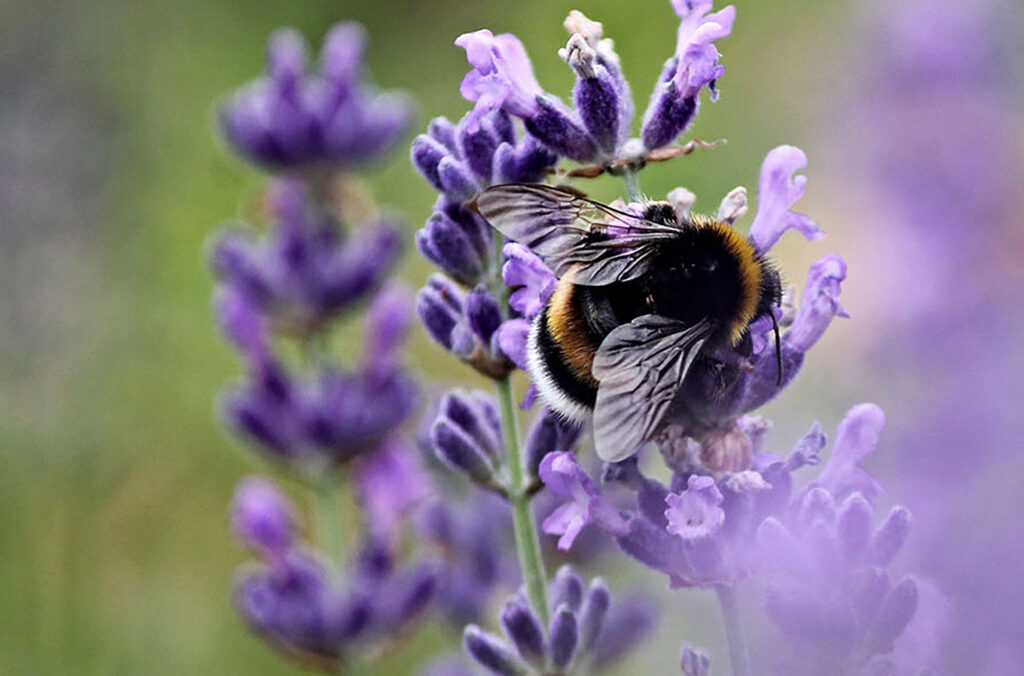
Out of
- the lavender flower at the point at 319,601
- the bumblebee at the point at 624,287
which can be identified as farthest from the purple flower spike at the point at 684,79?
the lavender flower at the point at 319,601

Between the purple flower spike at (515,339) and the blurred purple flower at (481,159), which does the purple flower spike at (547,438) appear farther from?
the blurred purple flower at (481,159)

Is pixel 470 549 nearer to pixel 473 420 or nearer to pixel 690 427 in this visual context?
pixel 473 420

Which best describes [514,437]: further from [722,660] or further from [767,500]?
[722,660]

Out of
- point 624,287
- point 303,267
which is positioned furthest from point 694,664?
point 303,267

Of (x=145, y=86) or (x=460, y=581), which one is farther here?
(x=145, y=86)

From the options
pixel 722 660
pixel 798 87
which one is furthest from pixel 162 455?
pixel 798 87

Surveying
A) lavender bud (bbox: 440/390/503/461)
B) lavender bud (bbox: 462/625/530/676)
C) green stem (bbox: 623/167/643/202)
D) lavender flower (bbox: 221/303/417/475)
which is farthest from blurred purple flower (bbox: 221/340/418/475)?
green stem (bbox: 623/167/643/202)
